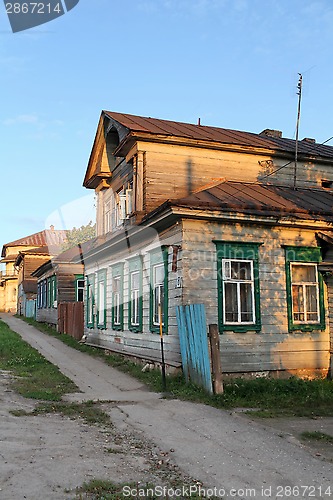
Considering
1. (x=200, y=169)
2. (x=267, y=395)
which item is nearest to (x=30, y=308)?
(x=200, y=169)

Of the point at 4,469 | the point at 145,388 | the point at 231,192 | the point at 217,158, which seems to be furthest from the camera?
the point at 217,158

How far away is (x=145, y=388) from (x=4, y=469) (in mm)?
6001

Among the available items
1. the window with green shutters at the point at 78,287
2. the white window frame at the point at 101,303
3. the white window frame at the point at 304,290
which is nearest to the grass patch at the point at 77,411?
the white window frame at the point at 304,290

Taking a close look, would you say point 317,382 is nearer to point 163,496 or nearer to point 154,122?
point 163,496

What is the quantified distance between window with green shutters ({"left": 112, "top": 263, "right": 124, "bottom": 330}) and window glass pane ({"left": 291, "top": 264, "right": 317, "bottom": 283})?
19.9 ft

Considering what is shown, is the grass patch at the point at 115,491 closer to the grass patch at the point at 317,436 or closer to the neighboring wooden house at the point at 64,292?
the grass patch at the point at 317,436

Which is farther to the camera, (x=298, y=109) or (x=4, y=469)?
(x=298, y=109)

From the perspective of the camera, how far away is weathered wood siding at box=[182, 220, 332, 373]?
38.0 ft

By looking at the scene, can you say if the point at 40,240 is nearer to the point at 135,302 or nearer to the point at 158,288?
the point at 135,302

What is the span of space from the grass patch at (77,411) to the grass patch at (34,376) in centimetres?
72

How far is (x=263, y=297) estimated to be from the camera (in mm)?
12227

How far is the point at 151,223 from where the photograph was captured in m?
12.7

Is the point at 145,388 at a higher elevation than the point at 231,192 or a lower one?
lower

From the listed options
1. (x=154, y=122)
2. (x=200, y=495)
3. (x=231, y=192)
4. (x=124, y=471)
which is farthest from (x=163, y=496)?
(x=154, y=122)
